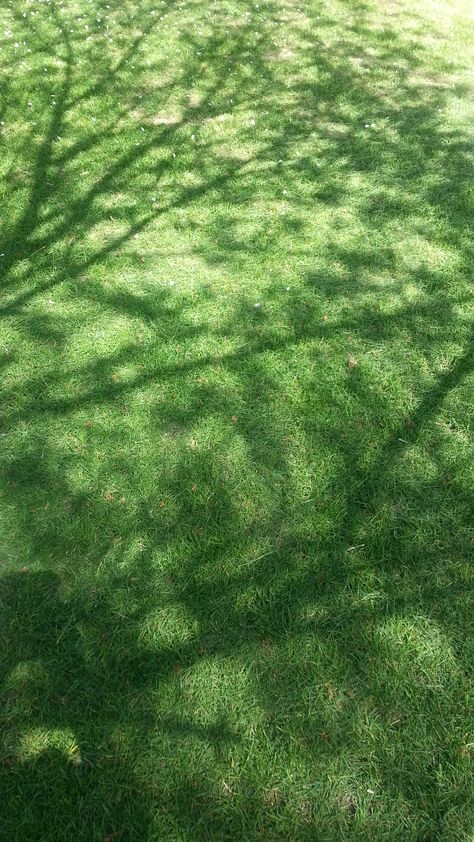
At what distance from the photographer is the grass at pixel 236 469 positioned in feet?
7.79

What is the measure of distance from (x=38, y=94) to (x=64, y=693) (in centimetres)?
697

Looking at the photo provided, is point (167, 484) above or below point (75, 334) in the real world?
below

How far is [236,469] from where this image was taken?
3.34 meters

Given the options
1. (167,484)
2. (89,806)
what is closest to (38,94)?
(167,484)

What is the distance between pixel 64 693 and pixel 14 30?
9.06 m

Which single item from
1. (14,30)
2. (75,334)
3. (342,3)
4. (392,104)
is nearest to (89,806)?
(75,334)

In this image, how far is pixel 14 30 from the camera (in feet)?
25.1

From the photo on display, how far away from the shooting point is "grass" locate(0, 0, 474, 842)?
2.37m

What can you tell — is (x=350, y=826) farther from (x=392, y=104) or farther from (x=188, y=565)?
(x=392, y=104)

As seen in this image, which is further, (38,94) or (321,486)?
(38,94)

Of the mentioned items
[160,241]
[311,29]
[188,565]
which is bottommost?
[188,565]

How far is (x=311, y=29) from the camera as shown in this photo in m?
7.85

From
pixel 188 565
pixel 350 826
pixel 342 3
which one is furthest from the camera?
pixel 342 3

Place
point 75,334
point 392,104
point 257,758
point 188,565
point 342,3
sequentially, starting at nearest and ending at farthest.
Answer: point 257,758 < point 188,565 < point 75,334 < point 392,104 < point 342,3
